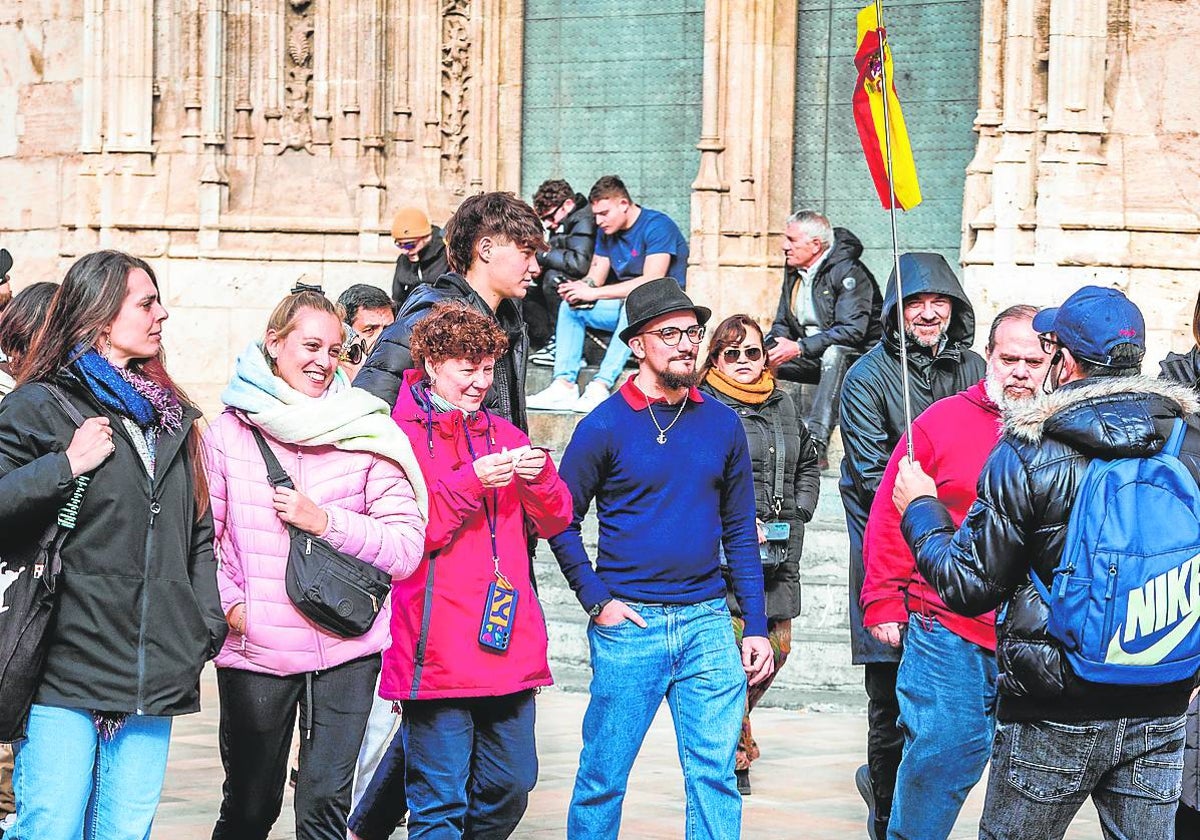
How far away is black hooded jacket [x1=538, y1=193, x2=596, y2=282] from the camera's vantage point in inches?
529

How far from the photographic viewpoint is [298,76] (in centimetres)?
1526

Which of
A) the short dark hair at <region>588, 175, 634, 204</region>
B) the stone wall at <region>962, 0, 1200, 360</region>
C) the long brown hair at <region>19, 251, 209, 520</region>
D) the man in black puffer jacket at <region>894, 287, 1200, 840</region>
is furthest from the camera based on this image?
the short dark hair at <region>588, 175, 634, 204</region>

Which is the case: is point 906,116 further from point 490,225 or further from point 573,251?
point 490,225

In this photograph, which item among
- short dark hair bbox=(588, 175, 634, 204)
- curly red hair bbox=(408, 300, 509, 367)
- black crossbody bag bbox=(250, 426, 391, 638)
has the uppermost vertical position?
short dark hair bbox=(588, 175, 634, 204)

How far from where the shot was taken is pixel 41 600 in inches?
186

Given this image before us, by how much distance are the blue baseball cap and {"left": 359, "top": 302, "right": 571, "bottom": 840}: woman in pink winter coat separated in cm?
165

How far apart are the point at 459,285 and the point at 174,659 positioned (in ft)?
5.83

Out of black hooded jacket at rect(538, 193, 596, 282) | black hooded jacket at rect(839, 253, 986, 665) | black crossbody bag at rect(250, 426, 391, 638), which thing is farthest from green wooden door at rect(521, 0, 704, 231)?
black crossbody bag at rect(250, 426, 391, 638)

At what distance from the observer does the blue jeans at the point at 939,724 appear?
575 cm

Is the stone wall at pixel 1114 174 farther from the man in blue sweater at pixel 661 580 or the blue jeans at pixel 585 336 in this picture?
the man in blue sweater at pixel 661 580

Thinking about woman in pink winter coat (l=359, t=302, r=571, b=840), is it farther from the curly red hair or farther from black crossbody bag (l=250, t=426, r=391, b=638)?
black crossbody bag (l=250, t=426, r=391, b=638)

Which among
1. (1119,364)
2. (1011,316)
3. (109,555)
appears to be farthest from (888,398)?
(109,555)

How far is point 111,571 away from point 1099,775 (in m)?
2.37

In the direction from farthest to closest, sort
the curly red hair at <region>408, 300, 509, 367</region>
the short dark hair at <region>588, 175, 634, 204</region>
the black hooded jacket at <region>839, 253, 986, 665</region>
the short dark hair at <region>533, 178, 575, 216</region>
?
the short dark hair at <region>533, 178, 575, 216</region>
the short dark hair at <region>588, 175, 634, 204</region>
the black hooded jacket at <region>839, 253, 986, 665</region>
the curly red hair at <region>408, 300, 509, 367</region>
